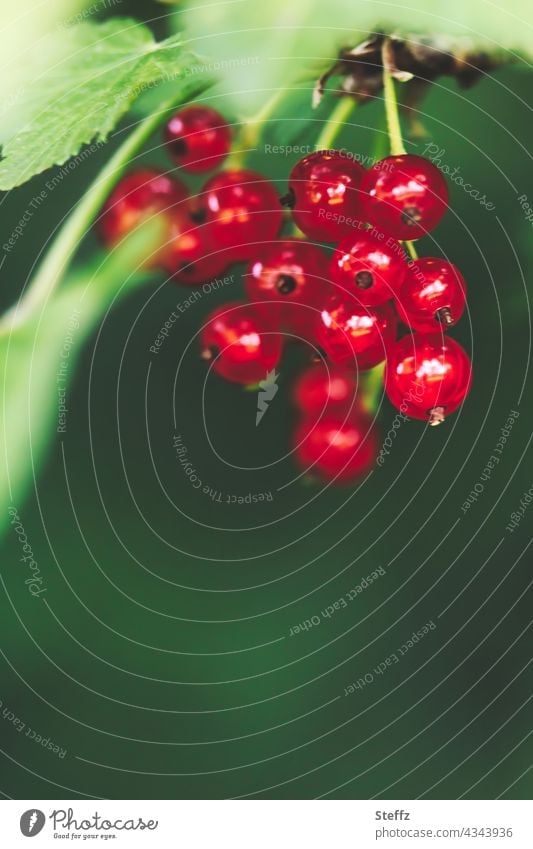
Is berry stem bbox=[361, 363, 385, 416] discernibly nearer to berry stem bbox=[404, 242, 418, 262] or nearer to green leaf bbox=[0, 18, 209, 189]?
berry stem bbox=[404, 242, 418, 262]

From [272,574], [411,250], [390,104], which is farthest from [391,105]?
[272,574]

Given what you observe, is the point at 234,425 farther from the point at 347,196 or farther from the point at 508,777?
the point at 508,777

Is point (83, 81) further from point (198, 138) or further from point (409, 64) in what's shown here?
point (409, 64)

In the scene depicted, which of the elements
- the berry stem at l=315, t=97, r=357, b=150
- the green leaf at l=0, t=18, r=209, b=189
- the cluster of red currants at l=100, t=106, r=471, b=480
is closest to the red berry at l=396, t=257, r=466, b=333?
the cluster of red currants at l=100, t=106, r=471, b=480

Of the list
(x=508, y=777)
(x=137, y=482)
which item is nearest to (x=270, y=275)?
(x=137, y=482)

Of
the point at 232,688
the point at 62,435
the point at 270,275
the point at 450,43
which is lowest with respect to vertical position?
the point at 232,688

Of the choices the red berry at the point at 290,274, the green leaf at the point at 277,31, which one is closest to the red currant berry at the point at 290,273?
the red berry at the point at 290,274
